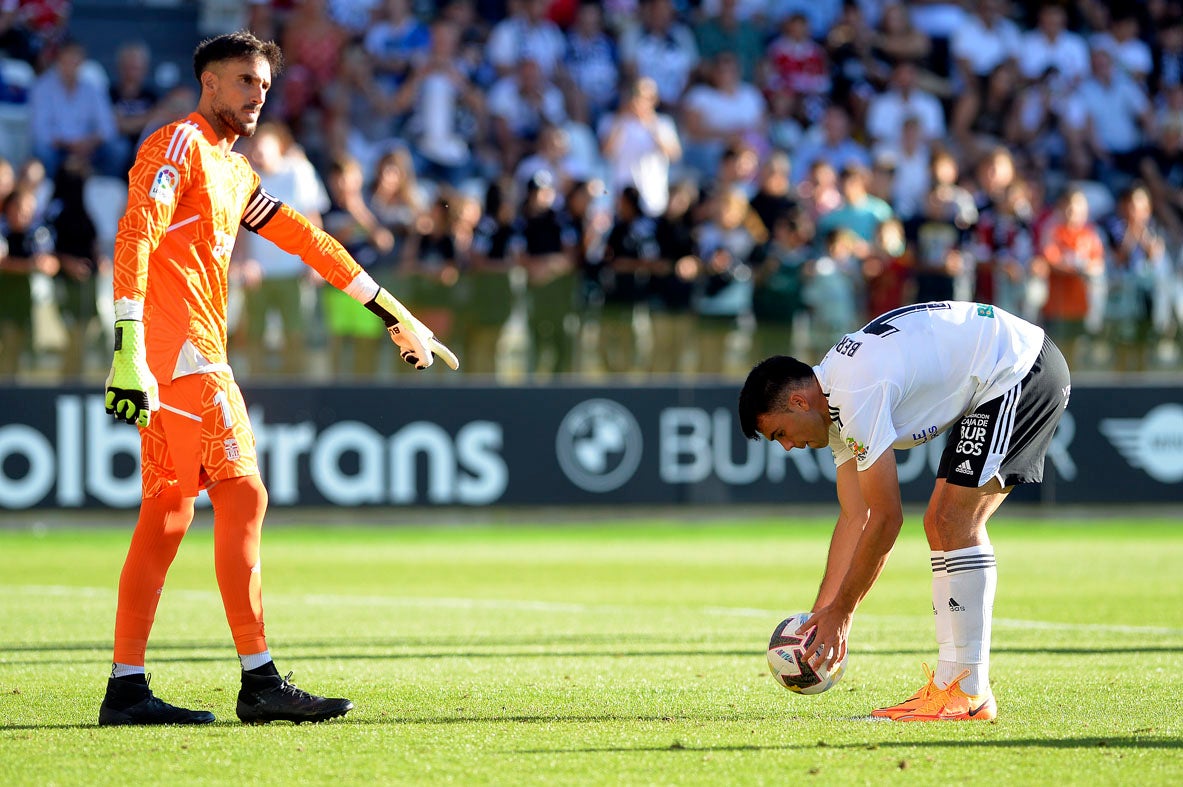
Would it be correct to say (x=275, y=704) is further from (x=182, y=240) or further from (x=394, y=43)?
(x=394, y=43)

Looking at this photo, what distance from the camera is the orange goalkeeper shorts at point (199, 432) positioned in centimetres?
628

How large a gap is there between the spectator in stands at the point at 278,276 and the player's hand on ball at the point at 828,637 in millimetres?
9863

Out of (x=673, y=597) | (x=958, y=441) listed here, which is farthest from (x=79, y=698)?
(x=673, y=597)

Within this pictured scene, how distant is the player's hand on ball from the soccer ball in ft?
0.12

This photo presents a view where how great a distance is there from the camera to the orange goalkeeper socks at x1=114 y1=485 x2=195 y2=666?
6.41 m

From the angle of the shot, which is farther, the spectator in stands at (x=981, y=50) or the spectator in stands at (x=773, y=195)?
the spectator in stands at (x=981, y=50)

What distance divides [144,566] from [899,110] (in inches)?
620

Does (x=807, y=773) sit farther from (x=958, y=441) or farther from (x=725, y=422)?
(x=725, y=422)

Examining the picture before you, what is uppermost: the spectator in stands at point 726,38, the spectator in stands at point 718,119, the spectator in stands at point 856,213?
the spectator in stands at point 726,38

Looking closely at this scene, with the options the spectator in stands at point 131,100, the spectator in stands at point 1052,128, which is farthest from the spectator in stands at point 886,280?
the spectator in stands at point 131,100

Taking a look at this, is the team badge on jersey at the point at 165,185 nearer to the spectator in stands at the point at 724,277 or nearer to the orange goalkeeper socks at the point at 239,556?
the orange goalkeeper socks at the point at 239,556

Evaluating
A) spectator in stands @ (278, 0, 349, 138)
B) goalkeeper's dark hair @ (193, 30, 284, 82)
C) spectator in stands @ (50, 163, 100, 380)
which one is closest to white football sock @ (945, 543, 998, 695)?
goalkeeper's dark hair @ (193, 30, 284, 82)

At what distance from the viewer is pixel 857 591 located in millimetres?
6152

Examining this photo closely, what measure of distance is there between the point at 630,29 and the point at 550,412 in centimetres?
636
